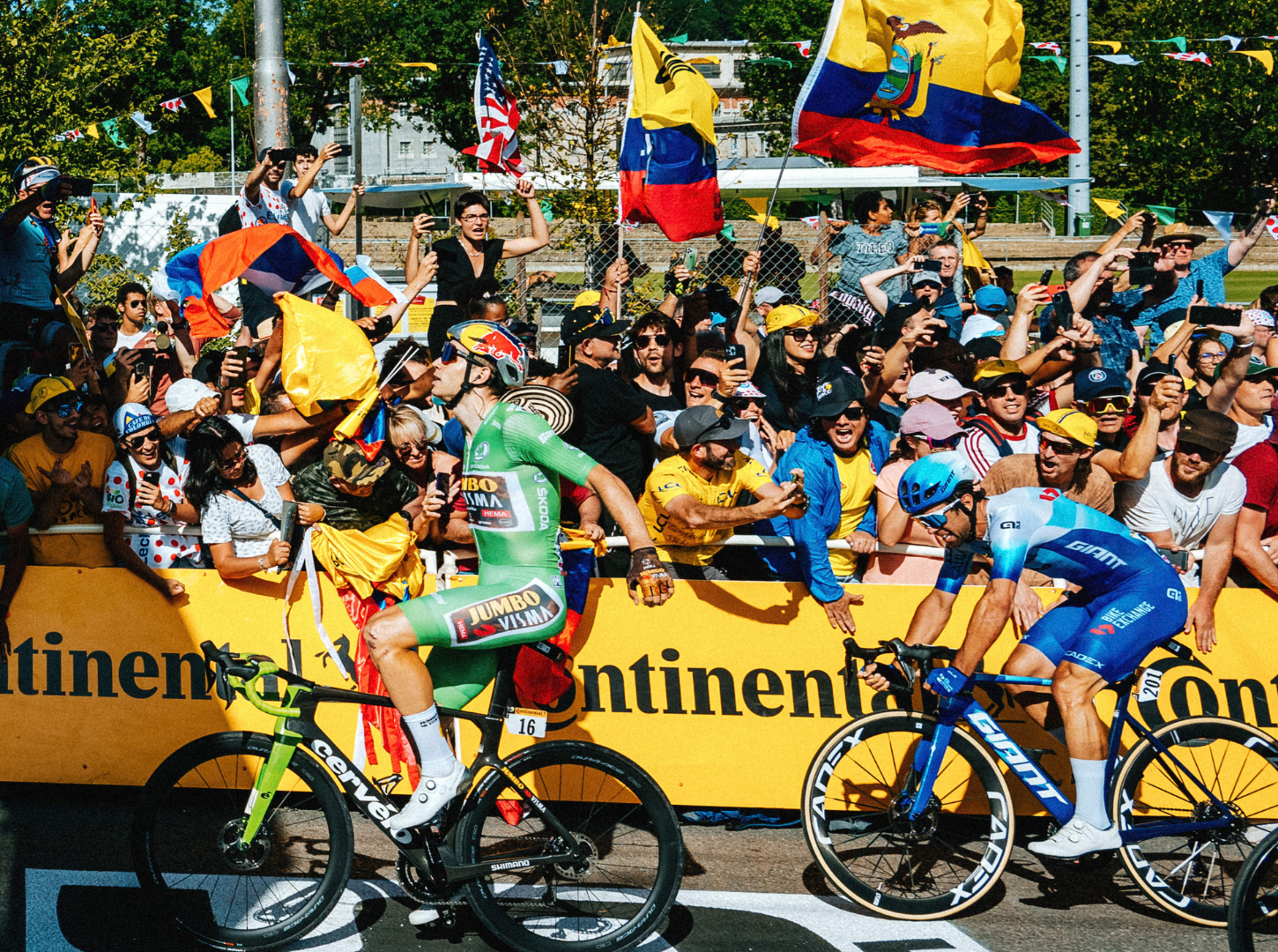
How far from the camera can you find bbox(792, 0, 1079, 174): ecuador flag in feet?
29.6

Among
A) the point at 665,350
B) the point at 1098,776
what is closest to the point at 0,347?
the point at 665,350

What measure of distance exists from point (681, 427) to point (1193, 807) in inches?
109

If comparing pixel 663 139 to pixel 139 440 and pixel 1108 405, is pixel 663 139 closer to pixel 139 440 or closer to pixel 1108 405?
pixel 1108 405

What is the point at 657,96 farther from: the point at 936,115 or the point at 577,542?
the point at 577,542

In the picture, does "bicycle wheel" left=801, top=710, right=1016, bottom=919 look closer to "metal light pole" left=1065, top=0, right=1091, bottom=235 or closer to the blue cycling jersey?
the blue cycling jersey

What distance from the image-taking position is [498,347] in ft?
16.9

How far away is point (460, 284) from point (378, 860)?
184 inches

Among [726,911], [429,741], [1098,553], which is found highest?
[1098,553]

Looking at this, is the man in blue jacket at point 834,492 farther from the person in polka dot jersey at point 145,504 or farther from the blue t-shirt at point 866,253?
the blue t-shirt at point 866,253

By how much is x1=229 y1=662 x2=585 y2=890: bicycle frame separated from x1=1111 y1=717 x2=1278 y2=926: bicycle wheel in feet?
7.35

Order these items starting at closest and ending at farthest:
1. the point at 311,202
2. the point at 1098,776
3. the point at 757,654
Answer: the point at 1098,776, the point at 757,654, the point at 311,202

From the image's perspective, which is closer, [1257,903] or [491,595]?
[1257,903]

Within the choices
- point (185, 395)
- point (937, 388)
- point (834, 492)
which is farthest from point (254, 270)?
point (937, 388)

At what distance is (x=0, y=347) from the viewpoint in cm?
792
